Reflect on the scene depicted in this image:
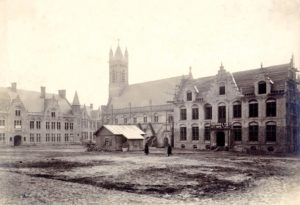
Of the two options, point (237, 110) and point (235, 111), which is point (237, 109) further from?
point (235, 111)

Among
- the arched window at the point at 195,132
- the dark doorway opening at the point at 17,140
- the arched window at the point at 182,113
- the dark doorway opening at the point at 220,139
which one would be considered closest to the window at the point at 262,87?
the dark doorway opening at the point at 220,139

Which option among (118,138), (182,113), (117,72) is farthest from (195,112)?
(117,72)

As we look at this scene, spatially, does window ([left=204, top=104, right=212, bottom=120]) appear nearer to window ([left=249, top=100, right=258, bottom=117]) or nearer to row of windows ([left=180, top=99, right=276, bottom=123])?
row of windows ([left=180, top=99, right=276, bottom=123])

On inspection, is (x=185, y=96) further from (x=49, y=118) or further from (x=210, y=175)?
(x=49, y=118)

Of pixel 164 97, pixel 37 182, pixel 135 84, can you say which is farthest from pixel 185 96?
pixel 37 182

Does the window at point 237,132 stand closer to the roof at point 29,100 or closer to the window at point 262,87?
the window at point 262,87

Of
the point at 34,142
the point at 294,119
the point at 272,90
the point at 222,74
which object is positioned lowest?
the point at 34,142
